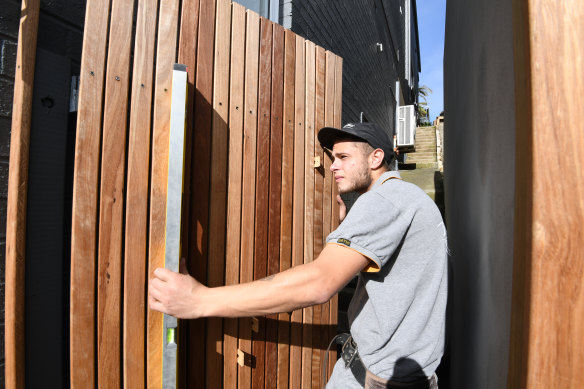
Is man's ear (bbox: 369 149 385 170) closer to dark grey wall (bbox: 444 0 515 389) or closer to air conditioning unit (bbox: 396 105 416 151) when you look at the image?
dark grey wall (bbox: 444 0 515 389)

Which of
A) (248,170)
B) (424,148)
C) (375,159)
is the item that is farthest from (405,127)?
(248,170)

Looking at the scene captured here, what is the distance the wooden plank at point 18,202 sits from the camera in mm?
1148

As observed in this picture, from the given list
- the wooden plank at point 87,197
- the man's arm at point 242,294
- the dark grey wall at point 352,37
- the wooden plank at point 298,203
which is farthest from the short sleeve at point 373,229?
the dark grey wall at point 352,37

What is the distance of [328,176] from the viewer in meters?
2.40

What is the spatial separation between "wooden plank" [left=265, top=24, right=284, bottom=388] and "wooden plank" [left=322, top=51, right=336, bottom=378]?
1.53 ft

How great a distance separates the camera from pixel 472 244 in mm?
2062

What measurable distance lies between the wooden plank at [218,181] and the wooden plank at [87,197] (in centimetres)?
53

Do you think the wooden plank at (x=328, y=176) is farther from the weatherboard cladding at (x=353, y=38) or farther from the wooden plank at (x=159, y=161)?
the wooden plank at (x=159, y=161)

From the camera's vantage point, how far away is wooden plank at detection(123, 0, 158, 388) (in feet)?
4.41

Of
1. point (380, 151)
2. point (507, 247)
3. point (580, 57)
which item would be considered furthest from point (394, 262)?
point (580, 57)

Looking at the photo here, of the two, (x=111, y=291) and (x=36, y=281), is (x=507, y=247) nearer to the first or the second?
(x=111, y=291)

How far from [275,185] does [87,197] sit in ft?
3.33

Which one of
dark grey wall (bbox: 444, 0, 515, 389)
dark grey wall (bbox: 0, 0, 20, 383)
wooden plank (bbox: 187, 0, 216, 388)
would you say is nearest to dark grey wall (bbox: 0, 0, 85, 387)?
dark grey wall (bbox: 0, 0, 20, 383)

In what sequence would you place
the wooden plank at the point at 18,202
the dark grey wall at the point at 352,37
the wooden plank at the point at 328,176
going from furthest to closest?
the dark grey wall at the point at 352,37 → the wooden plank at the point at 328,176 → the wooden plank at the point at 18,202
